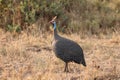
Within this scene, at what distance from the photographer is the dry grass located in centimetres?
739

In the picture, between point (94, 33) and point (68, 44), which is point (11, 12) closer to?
point (94, 33)

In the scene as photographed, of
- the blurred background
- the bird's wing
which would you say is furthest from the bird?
the blurred background

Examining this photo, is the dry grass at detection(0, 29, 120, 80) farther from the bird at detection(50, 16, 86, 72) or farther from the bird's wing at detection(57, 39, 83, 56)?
the bird's wing at detection(57, 39, 83, 56)

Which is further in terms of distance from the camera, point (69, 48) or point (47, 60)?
point (47, 60)

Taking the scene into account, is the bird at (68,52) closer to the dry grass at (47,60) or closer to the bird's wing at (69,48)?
the bird's wing at (69,48)

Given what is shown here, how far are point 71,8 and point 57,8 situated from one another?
912 millimetres

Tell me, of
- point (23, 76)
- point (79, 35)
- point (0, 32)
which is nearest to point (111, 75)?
point (23, 76)

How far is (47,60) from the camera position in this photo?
27.3 feet

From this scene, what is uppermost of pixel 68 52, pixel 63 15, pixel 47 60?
pixel 68 52

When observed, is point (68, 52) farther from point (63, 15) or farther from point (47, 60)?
point (63, 15)

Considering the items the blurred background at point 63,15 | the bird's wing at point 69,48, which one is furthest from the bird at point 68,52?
the blurred background at point 63,15

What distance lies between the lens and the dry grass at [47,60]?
7387mm

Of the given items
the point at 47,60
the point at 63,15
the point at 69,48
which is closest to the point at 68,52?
the point at 69,48

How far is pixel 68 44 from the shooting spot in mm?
7699
